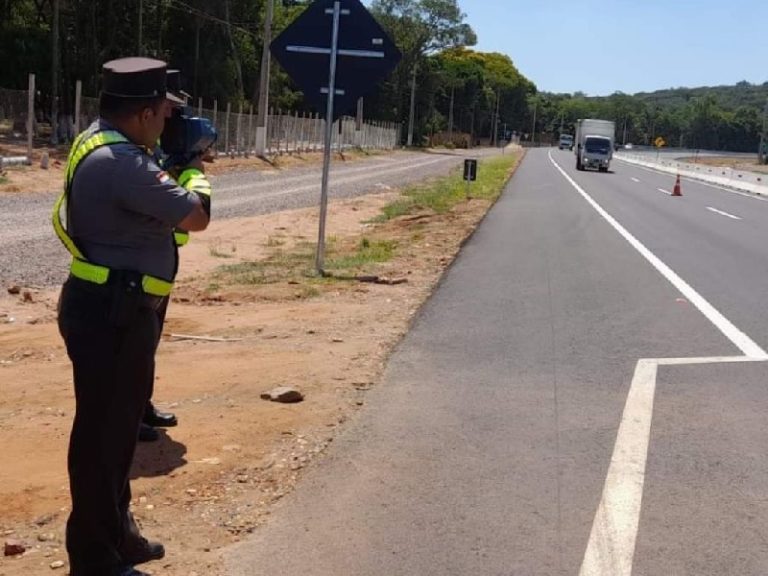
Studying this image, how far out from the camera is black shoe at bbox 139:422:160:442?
16.5ft

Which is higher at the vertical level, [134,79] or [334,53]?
[334,53]

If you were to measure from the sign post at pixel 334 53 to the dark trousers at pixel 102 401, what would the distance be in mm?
7669

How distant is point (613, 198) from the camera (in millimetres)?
29453

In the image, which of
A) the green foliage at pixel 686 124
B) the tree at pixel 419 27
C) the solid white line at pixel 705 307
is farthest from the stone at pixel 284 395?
the green foliage at pixel 686 124

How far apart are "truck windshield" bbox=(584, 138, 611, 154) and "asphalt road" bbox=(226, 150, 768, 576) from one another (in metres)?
44.9

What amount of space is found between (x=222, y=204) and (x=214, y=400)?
56.4ft

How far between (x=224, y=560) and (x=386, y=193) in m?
27.8

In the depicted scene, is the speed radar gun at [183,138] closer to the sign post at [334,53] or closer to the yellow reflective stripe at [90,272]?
the yellow reflective stripe at [90,272]

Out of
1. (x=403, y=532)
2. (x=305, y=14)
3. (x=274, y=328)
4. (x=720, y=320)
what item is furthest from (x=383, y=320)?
(x=403, y=532)

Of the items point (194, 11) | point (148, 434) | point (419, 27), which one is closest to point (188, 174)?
point (148, 434)

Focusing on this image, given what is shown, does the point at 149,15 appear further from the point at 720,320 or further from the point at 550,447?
the point at 550,447

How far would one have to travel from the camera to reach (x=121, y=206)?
10.6 ft

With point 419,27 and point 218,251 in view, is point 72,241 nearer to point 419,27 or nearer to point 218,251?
point 218,251

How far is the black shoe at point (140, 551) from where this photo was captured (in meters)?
3.54
